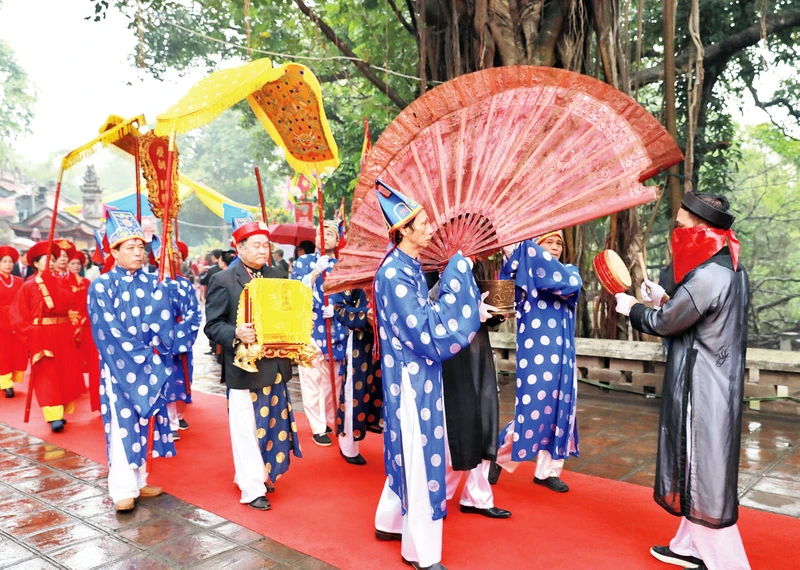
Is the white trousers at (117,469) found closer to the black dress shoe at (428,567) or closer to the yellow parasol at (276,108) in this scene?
the yellow parasol at (276,108)

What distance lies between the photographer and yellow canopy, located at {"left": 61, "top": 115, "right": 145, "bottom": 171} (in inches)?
163

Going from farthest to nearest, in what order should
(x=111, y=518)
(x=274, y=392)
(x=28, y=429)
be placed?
(x=28, y=429) < (x=274, y=392) < (x=111, y=518)

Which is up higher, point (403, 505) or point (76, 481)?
point (403, 505)

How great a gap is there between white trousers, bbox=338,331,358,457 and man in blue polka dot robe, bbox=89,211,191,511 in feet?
3.75

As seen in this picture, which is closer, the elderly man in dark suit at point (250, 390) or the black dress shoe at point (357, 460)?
the elderly man in dark suit at point (250, 390)

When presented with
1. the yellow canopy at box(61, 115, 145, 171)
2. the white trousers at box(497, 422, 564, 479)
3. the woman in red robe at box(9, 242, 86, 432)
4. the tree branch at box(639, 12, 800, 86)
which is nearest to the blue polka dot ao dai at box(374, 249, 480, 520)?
the white trousers at box(497, 422, 564, 479)

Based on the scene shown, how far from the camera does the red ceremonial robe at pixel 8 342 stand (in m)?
6.37

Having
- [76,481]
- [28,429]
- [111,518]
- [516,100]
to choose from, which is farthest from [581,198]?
[28,429]

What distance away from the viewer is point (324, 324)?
4832 mm

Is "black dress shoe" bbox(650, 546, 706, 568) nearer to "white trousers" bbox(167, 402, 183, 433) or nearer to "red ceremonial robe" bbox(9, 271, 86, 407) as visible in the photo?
"white trousers" bbox(167, 402, 183, 433)

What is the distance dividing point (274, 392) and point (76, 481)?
1414mm

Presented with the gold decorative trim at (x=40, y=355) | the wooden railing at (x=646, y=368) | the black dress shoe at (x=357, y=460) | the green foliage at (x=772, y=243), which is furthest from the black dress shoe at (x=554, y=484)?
the green foliage at (x=772, y=243)

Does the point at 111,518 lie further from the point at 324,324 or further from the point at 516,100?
the point at 516,100

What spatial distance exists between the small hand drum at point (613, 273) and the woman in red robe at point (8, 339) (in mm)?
5893
